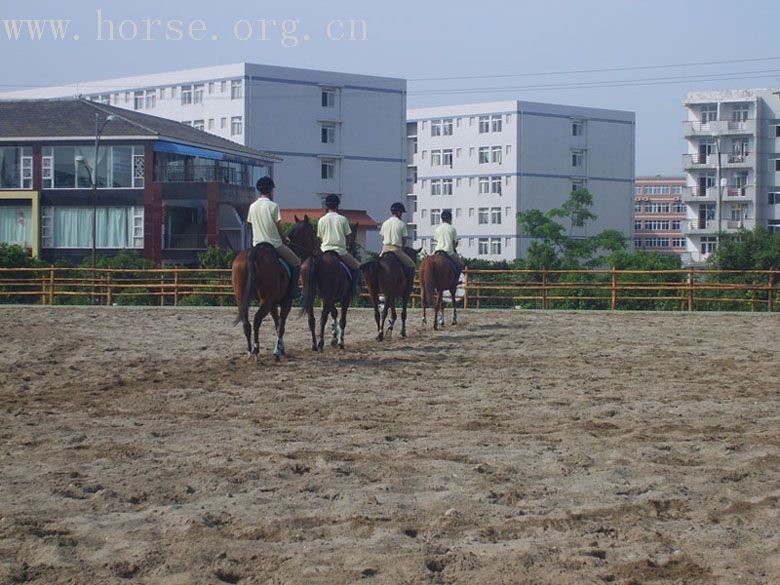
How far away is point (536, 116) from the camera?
78625mm

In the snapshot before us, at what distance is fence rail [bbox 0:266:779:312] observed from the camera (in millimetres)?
28812

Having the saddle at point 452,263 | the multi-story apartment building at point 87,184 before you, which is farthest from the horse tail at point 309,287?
the multi-story apartment building at point 87,184

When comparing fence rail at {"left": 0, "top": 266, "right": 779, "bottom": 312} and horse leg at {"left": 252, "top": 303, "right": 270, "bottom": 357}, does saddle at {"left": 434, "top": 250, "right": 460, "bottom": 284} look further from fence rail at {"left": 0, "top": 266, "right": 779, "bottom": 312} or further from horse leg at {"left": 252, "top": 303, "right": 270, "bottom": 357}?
fence rail at {"left": 0, "top": 266, "right": 779, "bottom": 312}

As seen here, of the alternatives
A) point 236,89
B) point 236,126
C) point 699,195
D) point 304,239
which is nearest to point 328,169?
point 236,126

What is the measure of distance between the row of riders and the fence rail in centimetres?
1122

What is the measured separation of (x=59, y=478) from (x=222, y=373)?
19.2 feet

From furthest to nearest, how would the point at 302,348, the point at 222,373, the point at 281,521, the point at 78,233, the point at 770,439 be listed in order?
the point at 78,233, the point at 302,348, the point at 222,373, the point at 770,439, the point at 281,521

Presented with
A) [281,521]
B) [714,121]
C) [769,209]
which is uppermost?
[714,121]

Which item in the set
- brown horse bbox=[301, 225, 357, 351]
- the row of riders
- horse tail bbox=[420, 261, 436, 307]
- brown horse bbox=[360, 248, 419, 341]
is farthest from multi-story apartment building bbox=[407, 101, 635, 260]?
brown horse bbox=[301, 225, 357, 351]

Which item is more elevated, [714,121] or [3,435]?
[714,121]

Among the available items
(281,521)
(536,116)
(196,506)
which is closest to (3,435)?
(196,506)

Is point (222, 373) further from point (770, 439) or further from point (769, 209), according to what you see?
point (769, 209)

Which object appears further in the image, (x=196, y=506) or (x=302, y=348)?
(x=302, y=348)

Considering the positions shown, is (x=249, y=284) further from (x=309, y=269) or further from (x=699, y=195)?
(x=699, y=195)
